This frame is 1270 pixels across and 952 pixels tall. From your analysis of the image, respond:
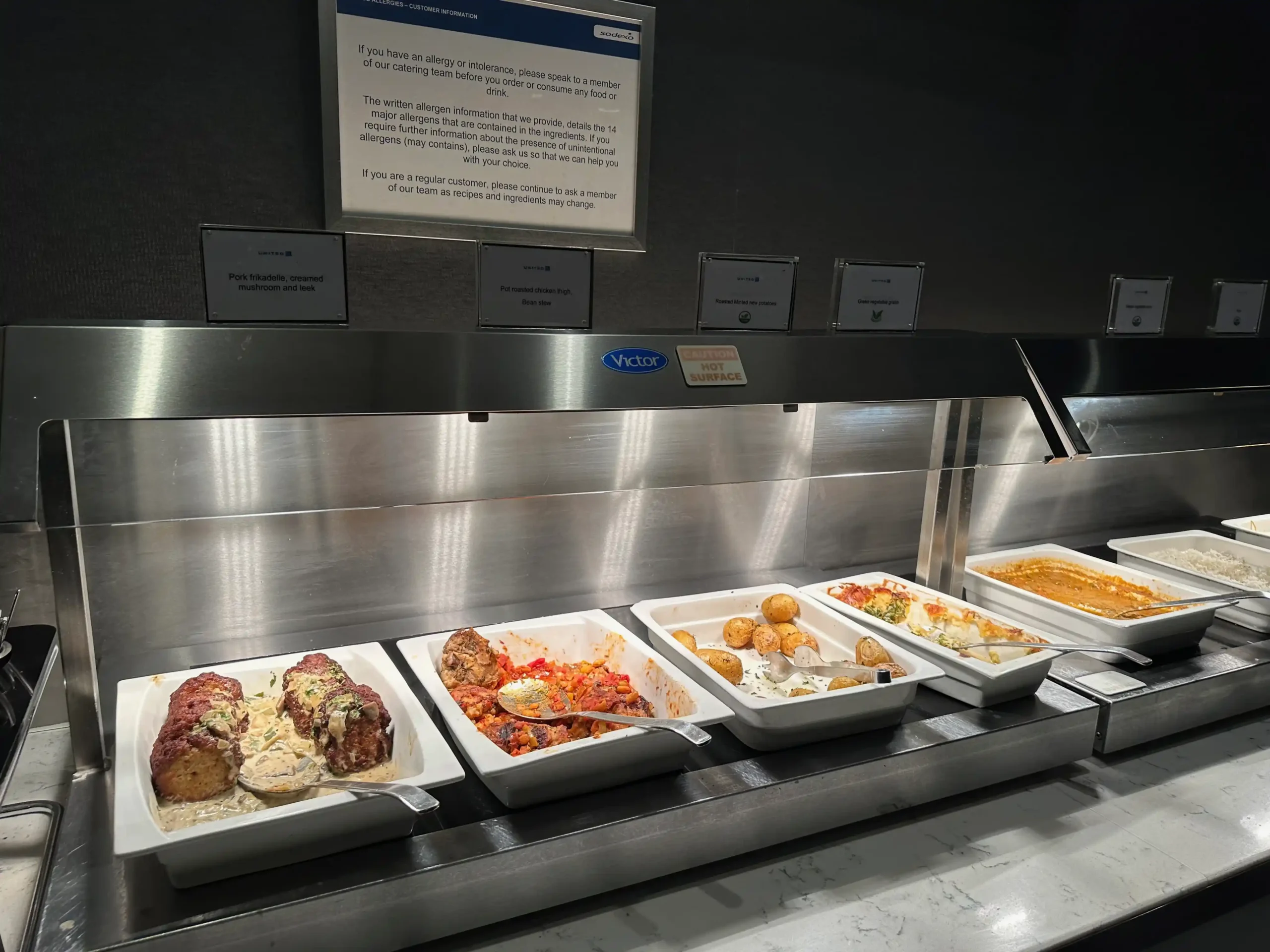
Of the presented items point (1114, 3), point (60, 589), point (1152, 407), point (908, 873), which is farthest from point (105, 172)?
point (1114, 3)

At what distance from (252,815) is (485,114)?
4.04 ft

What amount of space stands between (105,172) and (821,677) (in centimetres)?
146

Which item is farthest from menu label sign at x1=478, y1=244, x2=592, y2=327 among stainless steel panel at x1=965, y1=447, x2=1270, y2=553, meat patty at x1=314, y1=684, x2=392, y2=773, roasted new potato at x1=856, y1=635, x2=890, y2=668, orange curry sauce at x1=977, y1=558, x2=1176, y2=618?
stainless steel panel at x1=965, y1=447, x2=1270, y2=553

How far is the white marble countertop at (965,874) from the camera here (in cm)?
Answer: 114

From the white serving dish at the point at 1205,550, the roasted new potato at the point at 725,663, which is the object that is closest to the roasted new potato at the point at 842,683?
the roasted new potato at the point at 725,663

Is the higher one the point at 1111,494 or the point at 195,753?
the point at 1111,494

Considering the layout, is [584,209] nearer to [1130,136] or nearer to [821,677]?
[821,677]

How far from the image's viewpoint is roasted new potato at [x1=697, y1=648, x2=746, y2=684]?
4.77 ft

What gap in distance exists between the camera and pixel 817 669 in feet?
4.94

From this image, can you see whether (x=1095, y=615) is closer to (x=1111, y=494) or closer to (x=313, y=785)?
(x=1111, y=494)

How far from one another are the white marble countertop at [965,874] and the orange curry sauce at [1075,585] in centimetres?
41

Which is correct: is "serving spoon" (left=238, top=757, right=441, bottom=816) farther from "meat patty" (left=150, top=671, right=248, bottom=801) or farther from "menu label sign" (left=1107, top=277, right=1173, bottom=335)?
"menu label sign" (left=1107, top=277, right=1173, bottom=335)

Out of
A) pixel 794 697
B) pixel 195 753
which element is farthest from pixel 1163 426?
pixel 195 753

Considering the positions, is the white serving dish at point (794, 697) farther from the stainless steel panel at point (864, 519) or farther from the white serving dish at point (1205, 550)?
the white serving dish at point (1205, 550)
